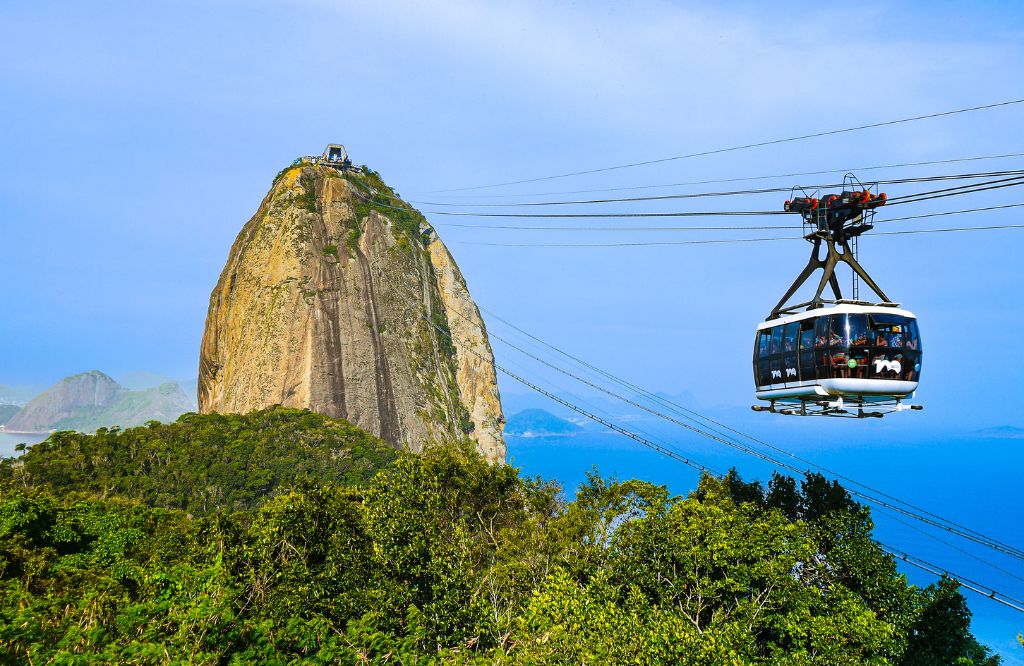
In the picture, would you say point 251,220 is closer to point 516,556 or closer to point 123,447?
point 123,447

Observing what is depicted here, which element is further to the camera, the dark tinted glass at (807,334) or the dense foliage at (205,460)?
A: the dense foliage at (205,460)

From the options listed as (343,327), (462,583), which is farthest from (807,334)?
(343,327)

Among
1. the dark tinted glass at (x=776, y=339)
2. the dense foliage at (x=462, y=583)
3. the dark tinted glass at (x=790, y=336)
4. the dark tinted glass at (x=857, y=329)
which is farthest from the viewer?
the dark tinted glass at (x=776, y=339)

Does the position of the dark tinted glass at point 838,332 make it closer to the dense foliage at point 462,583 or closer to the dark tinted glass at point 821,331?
the dark tinted glass at point 821,331

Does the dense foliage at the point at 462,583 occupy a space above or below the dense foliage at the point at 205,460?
below

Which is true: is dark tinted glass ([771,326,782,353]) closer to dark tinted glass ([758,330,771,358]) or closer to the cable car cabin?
dark tinted glass ([758,330,771,358])

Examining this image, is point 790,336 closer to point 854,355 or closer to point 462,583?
point 854,355

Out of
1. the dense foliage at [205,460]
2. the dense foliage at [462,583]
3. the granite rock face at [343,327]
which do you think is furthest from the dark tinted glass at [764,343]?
the granite rock face at [343,327]

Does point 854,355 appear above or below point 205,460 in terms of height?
above
